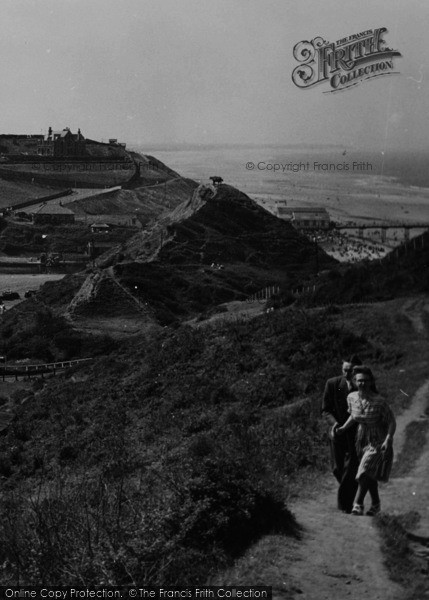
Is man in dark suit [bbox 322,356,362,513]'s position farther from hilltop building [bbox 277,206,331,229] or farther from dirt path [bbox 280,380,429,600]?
hilltop building [bbox 277,206,331,229]

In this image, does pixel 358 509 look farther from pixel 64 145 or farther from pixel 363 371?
pixel 64 145

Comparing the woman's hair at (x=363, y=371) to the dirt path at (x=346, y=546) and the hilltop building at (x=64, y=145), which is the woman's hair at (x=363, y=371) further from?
the hilltop building at (x=64, y=145)

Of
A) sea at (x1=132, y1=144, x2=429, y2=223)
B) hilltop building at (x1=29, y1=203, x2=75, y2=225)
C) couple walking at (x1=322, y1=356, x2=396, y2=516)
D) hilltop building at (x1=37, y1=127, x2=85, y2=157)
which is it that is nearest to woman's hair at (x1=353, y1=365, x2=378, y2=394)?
couple walking at (x1=322, y1=356, x2=396, y2=516)

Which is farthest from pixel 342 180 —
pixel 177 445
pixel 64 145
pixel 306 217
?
pixel 177 445

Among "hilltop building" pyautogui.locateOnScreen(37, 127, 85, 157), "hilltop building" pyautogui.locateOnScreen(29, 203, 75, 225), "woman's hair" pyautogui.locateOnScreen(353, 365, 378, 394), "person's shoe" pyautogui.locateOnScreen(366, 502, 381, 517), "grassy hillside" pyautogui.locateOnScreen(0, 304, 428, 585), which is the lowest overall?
"grassy hillside" pyautogui.locateOnScreen(0, 304, 428, 585)

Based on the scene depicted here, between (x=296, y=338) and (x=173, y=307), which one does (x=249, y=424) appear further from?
(x=173, y=307)

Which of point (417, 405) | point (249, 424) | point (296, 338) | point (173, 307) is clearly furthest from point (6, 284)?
point (417, 405)
